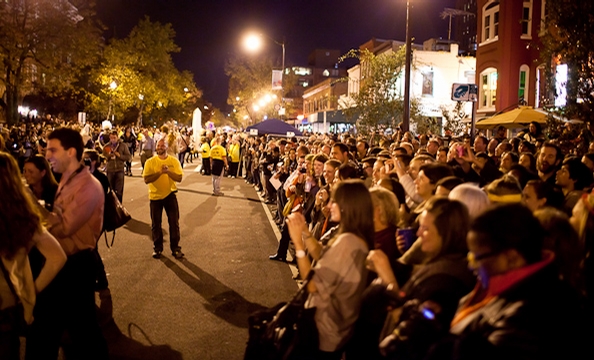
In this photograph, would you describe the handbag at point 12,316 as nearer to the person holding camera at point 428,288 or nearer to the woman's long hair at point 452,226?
the person holding camera at point 428,288

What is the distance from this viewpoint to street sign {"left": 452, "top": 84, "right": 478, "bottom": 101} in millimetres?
12773

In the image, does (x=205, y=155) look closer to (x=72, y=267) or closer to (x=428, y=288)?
(x=72, y=267)

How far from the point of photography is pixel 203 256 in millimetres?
9383

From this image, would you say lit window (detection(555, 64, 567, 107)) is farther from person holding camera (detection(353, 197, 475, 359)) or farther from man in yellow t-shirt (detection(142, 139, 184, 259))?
person holding camera (detection(353, 197, 475, 359))

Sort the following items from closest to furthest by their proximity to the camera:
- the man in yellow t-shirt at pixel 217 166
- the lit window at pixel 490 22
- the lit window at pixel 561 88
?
the lit window at pixel 561 88
the man in yellow t-shirt at pixel 217 166
the lit window at pixel 490 22

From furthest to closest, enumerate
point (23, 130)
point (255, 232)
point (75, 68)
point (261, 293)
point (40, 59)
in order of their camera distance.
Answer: point (75, 68)
point (40, 59)
point (23, 130)
point (255, 232)
point (261, 293)

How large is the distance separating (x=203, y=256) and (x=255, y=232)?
2.55 metres

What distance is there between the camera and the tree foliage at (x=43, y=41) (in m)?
33.0

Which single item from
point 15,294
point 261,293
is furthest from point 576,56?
point 15,294

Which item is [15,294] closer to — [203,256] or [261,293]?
[261,293]

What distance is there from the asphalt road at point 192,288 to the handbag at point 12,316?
1841mm

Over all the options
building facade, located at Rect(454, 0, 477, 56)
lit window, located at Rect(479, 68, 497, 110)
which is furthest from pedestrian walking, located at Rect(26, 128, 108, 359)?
building facade, located at Rect(454, 0, 477, 56)

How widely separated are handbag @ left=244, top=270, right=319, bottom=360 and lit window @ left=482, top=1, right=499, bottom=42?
25905 millimetres

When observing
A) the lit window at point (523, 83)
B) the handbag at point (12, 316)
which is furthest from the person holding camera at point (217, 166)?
the lit window at point (523, 83)
